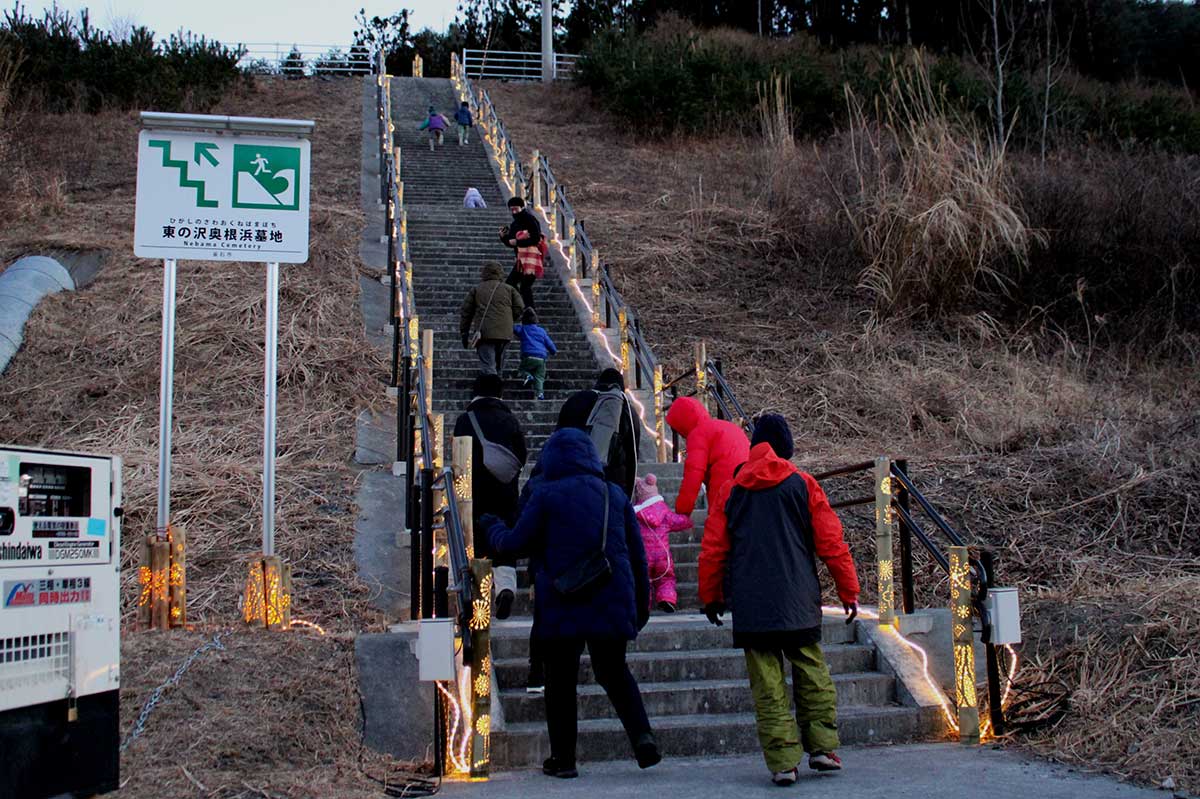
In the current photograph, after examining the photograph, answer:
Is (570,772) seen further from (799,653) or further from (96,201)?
(96,201)

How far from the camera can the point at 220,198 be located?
289 inches

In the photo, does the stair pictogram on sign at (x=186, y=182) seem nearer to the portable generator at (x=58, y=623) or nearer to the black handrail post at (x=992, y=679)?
the portable generator at (x=58, y=623)

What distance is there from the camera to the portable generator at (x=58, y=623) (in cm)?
436

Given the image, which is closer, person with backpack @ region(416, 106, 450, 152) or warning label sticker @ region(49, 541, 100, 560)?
warning label sticker @ region(49, 541, 100, 560)

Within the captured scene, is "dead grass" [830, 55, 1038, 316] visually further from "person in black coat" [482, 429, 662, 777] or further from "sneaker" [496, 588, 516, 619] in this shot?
"person in black coat" [482, 429, 662, 777]

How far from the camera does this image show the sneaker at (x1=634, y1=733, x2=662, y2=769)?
5.39 meters

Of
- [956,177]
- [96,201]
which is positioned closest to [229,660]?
[956,177]

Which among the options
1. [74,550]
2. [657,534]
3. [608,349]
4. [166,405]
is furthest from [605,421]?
[608,349]

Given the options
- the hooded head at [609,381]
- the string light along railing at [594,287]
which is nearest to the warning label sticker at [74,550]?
the hooded head at [609,381]

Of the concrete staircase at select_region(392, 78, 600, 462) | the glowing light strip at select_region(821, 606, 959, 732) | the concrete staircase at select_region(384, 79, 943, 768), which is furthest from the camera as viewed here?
the concrete staircase at select_region(392, 78, 600, 462)

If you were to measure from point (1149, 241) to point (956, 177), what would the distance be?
138 inches

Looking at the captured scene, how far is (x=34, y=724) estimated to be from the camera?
4.43 meters

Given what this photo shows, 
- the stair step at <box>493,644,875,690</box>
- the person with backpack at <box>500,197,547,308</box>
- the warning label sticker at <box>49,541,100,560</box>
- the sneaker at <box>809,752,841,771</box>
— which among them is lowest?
the sneaker at <box>809,752,841,771</box>

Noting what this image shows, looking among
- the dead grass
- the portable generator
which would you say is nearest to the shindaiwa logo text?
the portable generator
